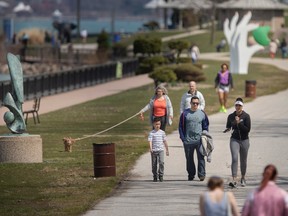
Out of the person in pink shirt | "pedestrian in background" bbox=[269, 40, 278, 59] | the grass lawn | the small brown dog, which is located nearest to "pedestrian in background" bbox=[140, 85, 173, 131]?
the grass lawn

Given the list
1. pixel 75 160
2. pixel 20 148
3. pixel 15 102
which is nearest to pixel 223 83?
pixel 75 160

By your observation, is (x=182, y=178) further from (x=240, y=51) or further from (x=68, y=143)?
(x=240, y=51)

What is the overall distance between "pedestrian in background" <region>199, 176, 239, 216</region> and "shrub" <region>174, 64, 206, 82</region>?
135 ft

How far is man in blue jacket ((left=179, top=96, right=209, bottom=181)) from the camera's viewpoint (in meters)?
24.6

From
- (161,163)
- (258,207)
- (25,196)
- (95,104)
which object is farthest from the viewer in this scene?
(95,104)

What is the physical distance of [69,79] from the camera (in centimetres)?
6028

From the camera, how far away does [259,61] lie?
81875 mm

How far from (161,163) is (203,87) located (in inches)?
1191

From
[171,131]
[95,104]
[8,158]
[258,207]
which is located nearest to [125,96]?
[95,104]

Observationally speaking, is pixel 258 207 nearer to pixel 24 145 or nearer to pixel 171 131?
pixel 24 145

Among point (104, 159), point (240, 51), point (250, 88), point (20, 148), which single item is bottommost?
point (240, 51)

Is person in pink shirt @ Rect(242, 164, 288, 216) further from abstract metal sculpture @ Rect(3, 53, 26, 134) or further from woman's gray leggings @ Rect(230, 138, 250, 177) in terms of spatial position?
abstract metal sculpture @ Rect(3, 53, 26, 134)

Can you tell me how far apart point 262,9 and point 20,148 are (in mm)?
85615

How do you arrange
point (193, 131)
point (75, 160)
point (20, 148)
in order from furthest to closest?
point (75, 160), point (20, 148), point (193, 131)
